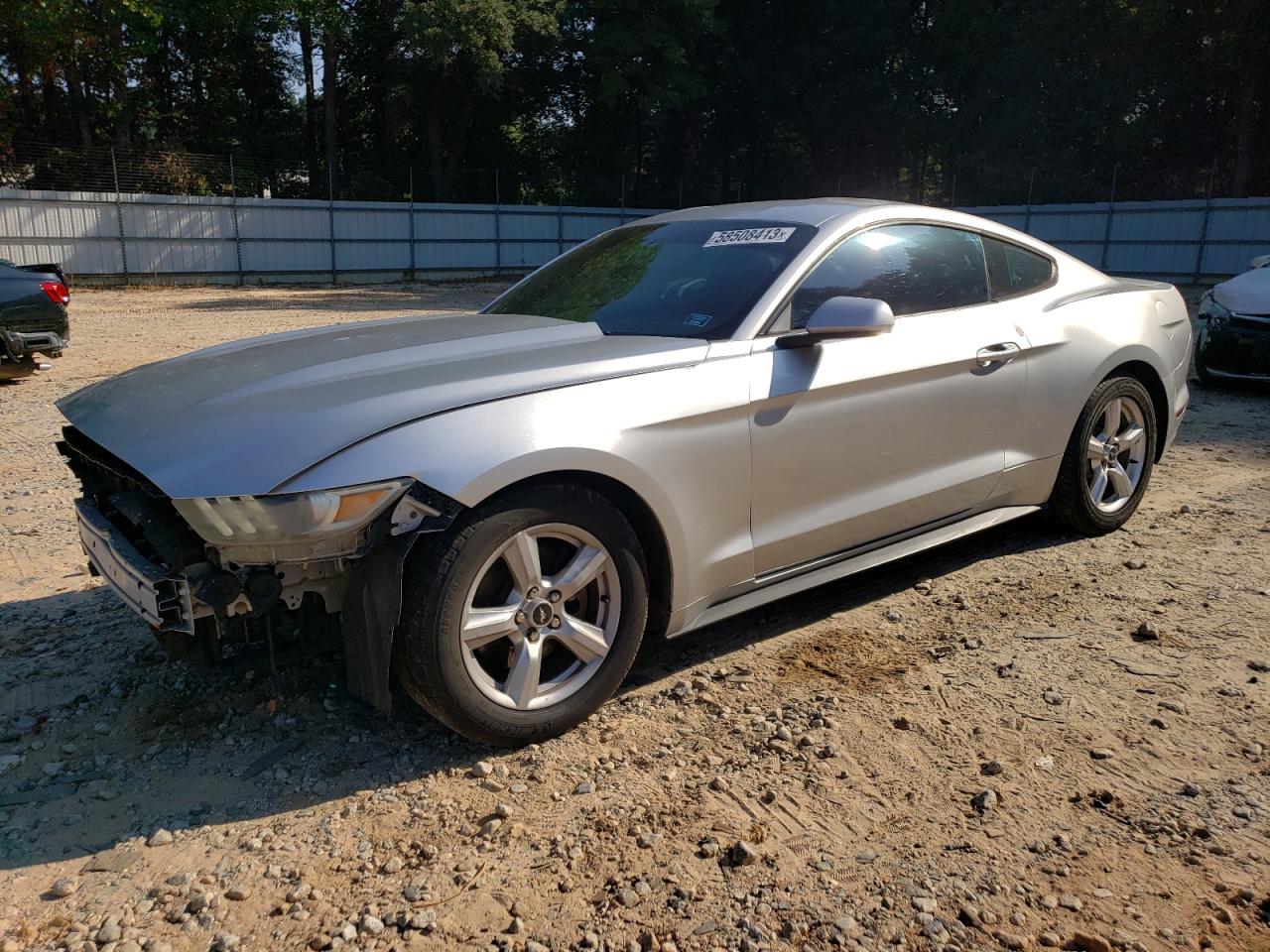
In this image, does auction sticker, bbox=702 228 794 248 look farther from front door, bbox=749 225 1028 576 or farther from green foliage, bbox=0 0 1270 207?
green foliage, bbox=0 0 1270 207

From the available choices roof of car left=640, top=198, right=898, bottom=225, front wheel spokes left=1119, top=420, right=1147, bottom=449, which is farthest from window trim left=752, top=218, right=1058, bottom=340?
front wheel spokes left=1119, top=420, right=1147, bottom=449

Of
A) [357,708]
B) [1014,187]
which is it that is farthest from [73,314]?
[1014,187]

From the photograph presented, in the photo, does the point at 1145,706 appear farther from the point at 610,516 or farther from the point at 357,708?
the point at 357,708

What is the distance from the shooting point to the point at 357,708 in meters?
3.29

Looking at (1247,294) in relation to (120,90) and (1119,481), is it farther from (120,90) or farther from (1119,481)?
(120,90)

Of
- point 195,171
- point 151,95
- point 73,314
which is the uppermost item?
point 151,95

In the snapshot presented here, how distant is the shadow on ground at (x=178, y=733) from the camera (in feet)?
8.97

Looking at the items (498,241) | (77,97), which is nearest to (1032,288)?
(498,241)

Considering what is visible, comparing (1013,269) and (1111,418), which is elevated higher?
(1013,269)

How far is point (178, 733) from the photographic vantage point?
3.13m

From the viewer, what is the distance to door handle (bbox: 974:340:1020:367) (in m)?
4.09

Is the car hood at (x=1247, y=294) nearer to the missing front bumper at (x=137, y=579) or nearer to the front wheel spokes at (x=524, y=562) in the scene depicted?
the front wheel spokes at (x=524, y=562)

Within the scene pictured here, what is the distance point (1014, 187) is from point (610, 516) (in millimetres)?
36536

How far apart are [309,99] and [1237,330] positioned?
109 feet
